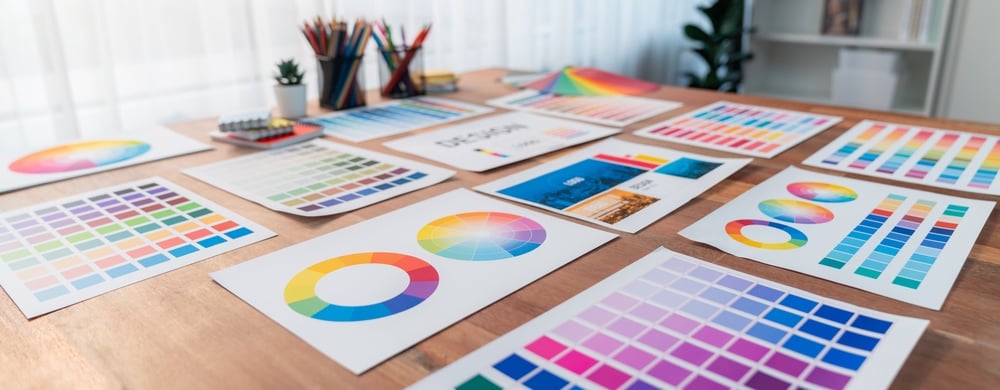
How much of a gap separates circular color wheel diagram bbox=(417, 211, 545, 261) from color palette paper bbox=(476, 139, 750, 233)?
0.07 metres

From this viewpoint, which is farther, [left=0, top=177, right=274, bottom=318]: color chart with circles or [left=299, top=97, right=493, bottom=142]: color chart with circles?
[left=299, top=97, right=493, bottom=142]: color chart with circles

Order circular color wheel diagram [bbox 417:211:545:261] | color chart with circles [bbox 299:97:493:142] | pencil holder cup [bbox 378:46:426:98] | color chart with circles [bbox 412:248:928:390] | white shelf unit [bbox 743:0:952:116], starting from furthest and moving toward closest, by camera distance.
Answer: white shelf unit [bbox 743:0:952:116]
pencil holder cup [bbox 378:46:426:98]
color chart with circles [bbox 299:97:493:142]
circular color wheel diagram [bbox 417:211:545:261]
color chart with circles [bbox 412:248:928:390]

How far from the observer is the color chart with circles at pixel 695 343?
501 mm

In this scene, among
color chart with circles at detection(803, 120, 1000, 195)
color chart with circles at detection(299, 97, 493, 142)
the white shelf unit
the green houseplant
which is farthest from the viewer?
the green houseplant

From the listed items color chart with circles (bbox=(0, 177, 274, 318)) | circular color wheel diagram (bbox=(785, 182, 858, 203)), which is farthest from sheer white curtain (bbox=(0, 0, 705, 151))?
circular color wheel diagram (bbox=(785, 182, 858, 203))

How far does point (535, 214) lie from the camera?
833 millimetres

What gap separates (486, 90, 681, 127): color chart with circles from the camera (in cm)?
133

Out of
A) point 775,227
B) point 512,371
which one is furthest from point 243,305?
point 775,227

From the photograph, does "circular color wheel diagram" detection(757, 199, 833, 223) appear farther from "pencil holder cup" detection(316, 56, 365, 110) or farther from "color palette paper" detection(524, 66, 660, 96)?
"pencil holder cup" detection(316, 56, 365, 110)

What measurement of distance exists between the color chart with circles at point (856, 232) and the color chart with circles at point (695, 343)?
2.9 inches

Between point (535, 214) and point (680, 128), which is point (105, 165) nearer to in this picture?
point (535, 214)

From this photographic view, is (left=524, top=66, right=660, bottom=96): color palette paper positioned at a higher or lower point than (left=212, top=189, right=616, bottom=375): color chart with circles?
higher

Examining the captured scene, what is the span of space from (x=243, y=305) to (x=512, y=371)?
10.5 inches

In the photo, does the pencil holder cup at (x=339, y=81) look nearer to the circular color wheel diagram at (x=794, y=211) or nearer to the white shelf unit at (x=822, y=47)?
the circular color wheel diagram at (x=794, y=211)
